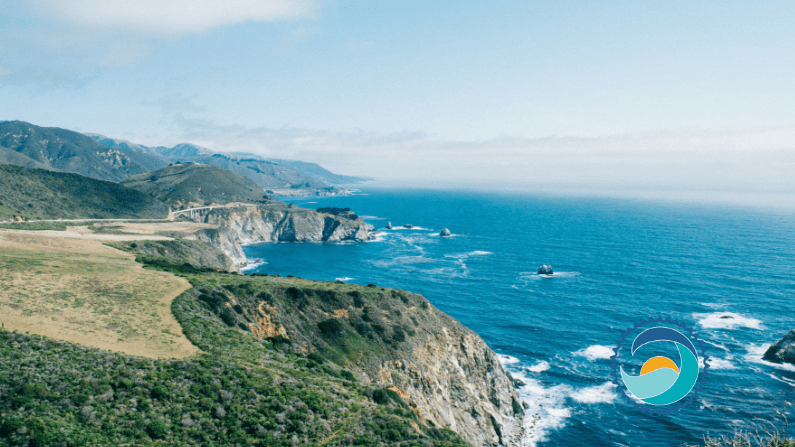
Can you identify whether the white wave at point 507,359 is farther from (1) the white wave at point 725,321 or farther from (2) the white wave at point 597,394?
(1) the white wave at point 725,321

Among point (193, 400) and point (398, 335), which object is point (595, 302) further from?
point (193, 400)

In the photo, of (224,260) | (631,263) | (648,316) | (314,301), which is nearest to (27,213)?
(224,260)

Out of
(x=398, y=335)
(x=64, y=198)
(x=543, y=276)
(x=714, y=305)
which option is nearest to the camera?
(x=398, y=335)

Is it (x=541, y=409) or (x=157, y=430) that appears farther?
(x=541, y=409)

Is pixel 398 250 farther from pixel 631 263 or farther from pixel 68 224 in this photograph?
pixel 68 224

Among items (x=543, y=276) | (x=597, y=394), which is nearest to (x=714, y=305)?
(x=543, y=276)

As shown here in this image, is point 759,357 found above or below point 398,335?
below

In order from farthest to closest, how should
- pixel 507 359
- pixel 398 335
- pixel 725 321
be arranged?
pixel 725 321
pixel 507 359
pixel 398 335
